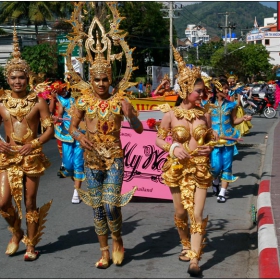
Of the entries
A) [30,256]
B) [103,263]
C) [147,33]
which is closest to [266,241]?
[103,263]

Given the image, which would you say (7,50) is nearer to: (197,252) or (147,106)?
(147,106)

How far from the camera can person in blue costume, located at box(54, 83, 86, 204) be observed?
9945 mm

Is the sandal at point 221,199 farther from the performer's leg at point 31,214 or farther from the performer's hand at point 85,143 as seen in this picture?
the performer's hand at point 85,143

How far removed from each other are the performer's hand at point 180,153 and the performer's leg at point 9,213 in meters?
1.90

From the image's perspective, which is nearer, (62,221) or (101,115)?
(101,115)

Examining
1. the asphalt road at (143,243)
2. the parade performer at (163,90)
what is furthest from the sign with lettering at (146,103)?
the asphalt road at (143,243)

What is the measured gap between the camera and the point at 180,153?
626 centimetres

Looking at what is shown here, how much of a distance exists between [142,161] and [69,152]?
1205 millimetres

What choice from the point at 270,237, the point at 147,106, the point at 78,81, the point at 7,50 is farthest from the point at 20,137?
the point at 7,50

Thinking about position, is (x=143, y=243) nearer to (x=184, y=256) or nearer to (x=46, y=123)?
(x=184, y=256)

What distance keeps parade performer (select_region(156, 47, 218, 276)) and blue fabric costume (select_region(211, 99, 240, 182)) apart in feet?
12.1

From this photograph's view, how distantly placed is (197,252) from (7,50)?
4241 cm

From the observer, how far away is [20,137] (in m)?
6.81

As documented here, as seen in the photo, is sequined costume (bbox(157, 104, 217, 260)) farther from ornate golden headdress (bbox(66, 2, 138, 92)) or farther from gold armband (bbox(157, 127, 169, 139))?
ornate golden headdress (bbox(66, 2, 138, 92))
